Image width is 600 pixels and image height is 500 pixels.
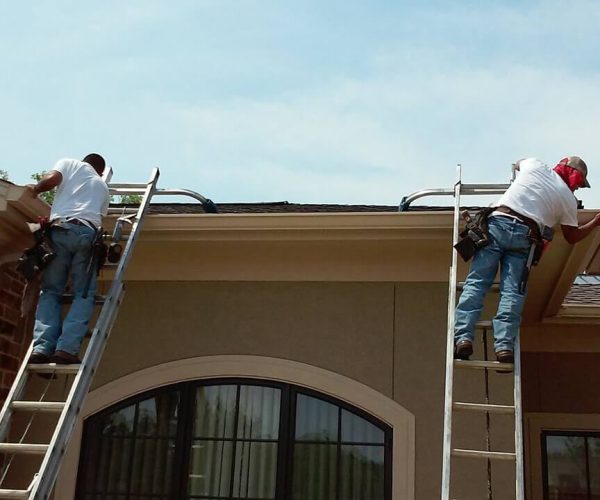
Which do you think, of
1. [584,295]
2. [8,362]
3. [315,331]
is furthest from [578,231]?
[8,362]

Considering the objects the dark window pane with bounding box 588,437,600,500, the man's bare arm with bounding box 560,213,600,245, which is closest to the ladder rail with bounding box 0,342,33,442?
the man's bare arm with bounding box 560,213,600,245

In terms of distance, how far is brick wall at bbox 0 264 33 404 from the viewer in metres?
5.91

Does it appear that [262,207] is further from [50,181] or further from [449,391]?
[449,391]

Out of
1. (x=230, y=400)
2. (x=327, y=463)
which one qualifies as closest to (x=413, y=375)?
(x=327, y=463)

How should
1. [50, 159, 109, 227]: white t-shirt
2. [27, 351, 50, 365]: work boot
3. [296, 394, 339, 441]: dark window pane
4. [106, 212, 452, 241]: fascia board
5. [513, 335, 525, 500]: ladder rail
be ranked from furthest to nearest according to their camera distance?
[296, 394, 339, 441]: dark window pane, [106, 212, 452, 241]: fascia board, [50, 159, 109, 227]: white t-shirt, [27, 351, 50, 365]: work boot, [513, 335, 525, 500]: ladder rail

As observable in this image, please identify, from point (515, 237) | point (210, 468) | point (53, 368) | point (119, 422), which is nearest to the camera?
point (53, 368)

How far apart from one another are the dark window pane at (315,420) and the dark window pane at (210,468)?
1.83ft

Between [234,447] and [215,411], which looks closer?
[234,447]

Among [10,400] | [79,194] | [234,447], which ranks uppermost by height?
[79,194]

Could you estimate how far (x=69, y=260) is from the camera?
5.12m

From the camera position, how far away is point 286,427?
19.1 feet

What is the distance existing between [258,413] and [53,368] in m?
1.77

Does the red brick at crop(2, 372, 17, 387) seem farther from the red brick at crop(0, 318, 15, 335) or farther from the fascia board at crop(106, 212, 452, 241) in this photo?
the fascia board at crop(106, 212, 452, 241)

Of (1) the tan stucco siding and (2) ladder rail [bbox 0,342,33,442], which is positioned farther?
(1) the tan stucco siding
